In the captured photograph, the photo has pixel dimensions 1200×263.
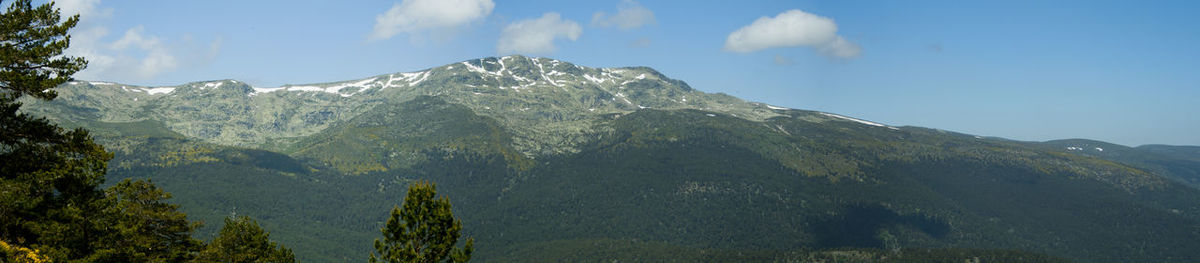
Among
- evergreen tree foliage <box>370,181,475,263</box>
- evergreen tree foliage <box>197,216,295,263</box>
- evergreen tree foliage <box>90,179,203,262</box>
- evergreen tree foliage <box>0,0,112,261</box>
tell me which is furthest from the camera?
evergreen tree foliage <box>197,216,295,263</box>

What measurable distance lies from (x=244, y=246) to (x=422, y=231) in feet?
83.7

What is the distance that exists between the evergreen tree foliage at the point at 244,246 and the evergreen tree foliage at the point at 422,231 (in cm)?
1917

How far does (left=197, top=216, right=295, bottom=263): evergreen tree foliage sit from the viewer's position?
142 feet

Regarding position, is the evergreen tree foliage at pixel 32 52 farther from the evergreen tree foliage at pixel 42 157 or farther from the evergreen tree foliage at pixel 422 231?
the evergreen tree foliage at pixel 422 231

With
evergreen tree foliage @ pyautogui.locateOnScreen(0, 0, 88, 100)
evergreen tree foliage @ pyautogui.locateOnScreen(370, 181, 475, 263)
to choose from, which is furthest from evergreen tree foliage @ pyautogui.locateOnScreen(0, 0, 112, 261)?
evergreen tree foliage @ pyautogui.locateOnScreen(370, 181, 475, 263)

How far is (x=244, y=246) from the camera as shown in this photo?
149 ft

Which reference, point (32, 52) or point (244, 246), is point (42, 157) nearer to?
point (32, 52)

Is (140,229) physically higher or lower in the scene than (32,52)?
lower

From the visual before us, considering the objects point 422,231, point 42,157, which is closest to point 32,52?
point 42,157

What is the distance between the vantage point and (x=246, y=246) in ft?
149

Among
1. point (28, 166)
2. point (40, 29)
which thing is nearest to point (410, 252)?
point (28, 166)

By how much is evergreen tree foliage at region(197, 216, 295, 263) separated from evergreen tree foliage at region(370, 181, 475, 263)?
1917 cm

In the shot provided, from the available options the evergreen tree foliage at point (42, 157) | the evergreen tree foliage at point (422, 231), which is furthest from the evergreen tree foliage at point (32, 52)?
the evergreen tree foliage at point (422, 231)

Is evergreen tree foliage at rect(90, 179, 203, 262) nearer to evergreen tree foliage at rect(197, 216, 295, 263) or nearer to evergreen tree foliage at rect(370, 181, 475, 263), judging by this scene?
evergreen tree foliage at rect(197, 216, 295, 263)
